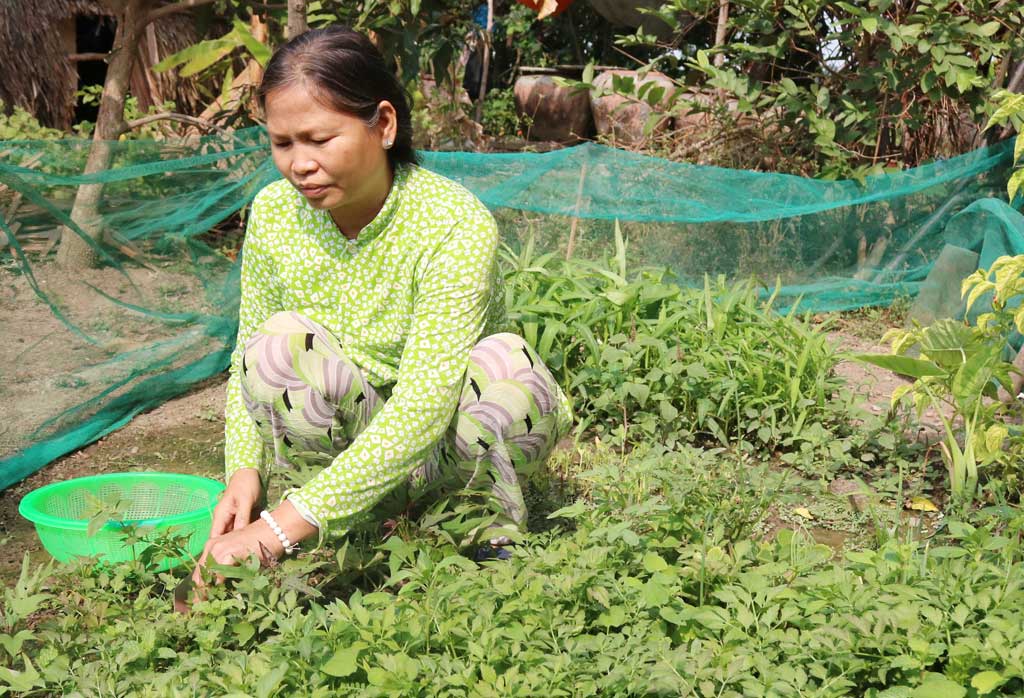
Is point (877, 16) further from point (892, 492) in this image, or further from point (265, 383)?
point (265, 383)

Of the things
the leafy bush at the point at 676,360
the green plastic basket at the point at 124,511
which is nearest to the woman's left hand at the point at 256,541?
the green plastic basket at the point at 124,511

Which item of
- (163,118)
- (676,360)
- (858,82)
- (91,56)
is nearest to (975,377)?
(676,360)

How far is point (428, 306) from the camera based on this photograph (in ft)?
7.41

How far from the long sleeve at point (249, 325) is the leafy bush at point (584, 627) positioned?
0.30 meters

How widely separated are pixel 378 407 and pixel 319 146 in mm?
638

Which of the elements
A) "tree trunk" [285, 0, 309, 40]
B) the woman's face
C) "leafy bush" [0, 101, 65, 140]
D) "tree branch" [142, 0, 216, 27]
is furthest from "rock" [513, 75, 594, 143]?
the woman's face

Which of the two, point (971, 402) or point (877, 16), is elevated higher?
point (877, 16)

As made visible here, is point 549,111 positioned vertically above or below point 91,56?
below

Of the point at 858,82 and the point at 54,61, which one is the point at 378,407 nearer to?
the point at 858,82

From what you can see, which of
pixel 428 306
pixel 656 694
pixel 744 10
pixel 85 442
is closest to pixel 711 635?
pixel 656 694

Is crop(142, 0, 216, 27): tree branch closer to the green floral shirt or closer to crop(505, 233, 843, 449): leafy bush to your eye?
crop(505, 233, 843, 449): leafy bush

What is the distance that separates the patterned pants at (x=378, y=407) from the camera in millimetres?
2318

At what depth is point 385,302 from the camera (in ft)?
7.86

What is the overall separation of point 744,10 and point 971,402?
134 inches
